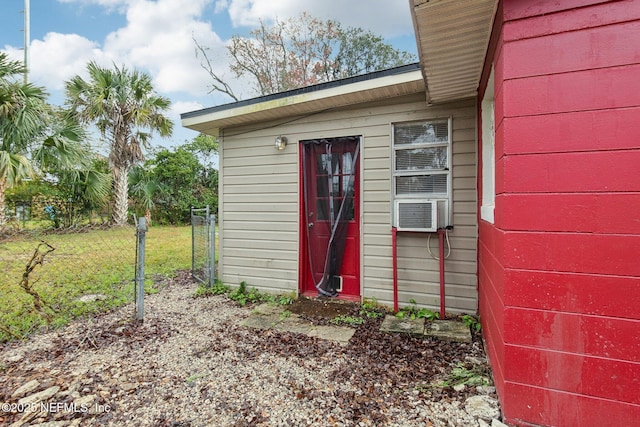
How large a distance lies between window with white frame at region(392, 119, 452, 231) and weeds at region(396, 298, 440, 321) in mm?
902

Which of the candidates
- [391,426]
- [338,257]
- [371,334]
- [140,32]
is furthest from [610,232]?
[140,32]

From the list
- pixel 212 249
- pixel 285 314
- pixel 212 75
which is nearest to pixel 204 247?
pixel 212 249

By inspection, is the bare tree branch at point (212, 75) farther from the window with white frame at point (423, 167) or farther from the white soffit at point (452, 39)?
the white soffit at point (452, 39)

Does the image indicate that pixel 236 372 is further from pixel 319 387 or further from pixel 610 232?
pixel 610 232

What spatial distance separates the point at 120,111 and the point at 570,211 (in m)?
10.5

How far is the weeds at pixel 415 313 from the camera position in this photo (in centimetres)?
324

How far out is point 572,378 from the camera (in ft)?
4.84

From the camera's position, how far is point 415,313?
3.32 metres

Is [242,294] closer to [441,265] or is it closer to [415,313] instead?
[415,313]

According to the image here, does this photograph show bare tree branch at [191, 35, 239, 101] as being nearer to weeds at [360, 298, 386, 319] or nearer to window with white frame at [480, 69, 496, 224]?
weeds at [360, 298, 386, 319]

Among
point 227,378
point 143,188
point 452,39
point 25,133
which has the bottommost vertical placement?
point 227,378

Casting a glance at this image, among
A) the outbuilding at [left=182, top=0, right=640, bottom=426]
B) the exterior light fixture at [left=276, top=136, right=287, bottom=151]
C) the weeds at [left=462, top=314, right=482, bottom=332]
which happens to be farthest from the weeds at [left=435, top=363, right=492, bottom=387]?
the exterior light fixture at [left=276, top=136, right=287, bottom=151]

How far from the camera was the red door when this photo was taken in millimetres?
3766

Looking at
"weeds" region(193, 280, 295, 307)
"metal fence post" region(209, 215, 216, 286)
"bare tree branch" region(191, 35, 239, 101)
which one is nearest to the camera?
"weeds" region(193, 280, 295, 307)
